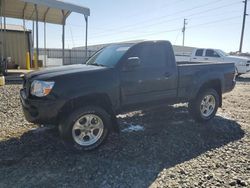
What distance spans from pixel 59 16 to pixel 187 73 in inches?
527

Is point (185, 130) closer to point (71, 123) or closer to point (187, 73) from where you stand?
point (187, 73)

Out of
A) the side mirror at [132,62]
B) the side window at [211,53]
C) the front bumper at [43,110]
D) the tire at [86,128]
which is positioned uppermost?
the side window at [211,53]

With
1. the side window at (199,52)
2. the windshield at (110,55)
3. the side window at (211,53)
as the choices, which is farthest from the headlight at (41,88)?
the side window at (199,52)

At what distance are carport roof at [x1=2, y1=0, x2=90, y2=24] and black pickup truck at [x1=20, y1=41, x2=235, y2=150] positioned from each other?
25.0 ft

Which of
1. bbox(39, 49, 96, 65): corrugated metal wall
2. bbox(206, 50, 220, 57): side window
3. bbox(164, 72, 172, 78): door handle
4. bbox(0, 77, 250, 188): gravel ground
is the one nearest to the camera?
bbox(0, 77, 250, 188): gravel ground

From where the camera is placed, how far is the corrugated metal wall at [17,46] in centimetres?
1705

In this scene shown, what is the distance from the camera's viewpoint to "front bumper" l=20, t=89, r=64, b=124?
412 cm

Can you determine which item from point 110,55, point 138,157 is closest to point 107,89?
point 110,55

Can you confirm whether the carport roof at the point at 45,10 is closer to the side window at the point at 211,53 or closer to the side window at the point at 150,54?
the side window at the point at 150,54

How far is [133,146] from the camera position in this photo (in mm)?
4762

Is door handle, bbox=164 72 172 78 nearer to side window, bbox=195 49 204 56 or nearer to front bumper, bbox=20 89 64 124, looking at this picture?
front bumper, bbox=20 89 64 124

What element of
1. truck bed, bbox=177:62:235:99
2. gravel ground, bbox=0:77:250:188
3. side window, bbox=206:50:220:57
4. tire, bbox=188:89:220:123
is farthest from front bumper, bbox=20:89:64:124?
side window, bbox=206:50:220:57

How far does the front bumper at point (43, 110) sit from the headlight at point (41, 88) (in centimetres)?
12

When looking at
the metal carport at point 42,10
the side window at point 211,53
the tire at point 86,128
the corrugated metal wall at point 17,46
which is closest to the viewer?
the tire at point 86,128
